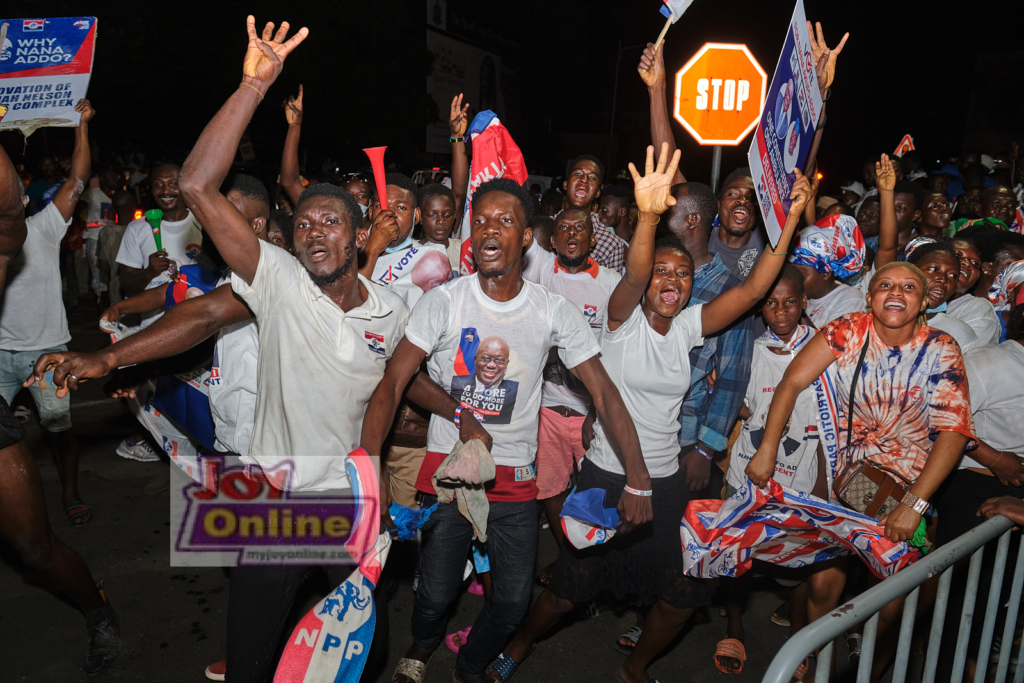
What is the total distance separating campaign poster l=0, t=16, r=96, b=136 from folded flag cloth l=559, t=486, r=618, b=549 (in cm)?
410

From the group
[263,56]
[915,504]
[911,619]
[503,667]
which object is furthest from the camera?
[503,667]

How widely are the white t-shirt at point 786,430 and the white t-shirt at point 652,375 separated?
494 mm

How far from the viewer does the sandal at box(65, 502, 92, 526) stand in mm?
5082

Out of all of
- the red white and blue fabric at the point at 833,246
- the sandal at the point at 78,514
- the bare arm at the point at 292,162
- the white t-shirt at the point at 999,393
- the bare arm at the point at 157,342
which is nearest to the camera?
the bare arm at the point at 157,342

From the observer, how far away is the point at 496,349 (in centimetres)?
320

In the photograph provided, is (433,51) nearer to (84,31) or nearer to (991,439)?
(84,31)

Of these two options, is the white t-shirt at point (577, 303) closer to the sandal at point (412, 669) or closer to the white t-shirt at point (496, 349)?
the white t-shirt at point (496, 349)

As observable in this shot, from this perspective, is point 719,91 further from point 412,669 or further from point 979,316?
point 412,669

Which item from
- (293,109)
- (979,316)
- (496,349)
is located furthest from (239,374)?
(979,316)

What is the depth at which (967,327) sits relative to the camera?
396cm

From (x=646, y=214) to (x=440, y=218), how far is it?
1.97m

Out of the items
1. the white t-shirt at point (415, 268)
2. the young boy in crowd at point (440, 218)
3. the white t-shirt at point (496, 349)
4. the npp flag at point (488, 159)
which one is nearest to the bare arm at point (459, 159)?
the young boy in crowd at point (440, 218)

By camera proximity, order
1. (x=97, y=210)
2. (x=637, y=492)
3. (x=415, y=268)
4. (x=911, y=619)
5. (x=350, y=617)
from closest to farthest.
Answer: (x=911, y=619), (x=350, y=617), (x=637, y=492), (x=415, y=268), (x=97, y=210)

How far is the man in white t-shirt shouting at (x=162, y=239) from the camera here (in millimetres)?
5480
